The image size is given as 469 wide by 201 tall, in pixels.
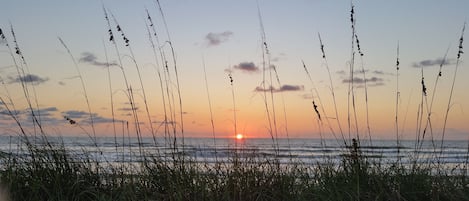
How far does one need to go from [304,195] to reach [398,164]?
104 cm

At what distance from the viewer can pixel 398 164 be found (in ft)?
14.6

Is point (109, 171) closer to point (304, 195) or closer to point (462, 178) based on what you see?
point (304, 195)

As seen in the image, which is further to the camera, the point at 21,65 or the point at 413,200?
the point at 21,65

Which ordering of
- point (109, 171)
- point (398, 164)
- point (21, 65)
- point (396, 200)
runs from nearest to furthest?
point (396, 200), point (398, 164), point (109, 171), point (21, 65)

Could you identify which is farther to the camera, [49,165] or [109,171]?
[109,171]

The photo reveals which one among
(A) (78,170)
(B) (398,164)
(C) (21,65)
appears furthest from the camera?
(C) (21,65)

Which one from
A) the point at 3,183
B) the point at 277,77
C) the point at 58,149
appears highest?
the point at 277,77

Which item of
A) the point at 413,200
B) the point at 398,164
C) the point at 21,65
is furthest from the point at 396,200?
the point at 21,65

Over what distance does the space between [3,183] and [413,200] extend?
3906 millimetres

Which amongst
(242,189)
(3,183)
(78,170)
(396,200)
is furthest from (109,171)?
(396,200)

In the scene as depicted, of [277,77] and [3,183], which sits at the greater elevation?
[277,77]

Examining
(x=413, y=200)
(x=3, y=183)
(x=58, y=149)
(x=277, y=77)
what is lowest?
(x=413, y=200)

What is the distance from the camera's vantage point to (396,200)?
3848 millimetres

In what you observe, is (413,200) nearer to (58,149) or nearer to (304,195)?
(304,195)
